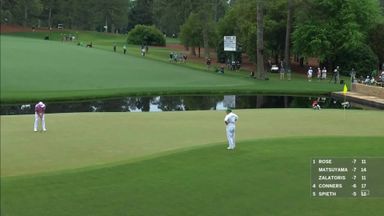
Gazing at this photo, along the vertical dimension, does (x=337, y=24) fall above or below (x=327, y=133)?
above

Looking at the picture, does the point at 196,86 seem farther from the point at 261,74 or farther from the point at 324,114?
the point at 324,114

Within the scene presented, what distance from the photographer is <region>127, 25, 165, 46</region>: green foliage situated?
102500 millimetres

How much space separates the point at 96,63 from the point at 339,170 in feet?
160

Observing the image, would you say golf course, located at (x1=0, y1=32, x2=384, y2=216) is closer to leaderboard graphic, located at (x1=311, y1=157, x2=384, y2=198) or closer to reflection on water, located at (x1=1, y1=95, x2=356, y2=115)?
leaderboard graphic, located at (x1=311, y1=157, x2=384, y2=198)

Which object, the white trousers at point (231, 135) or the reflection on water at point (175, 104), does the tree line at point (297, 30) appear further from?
the white trousers at point (231, 135)

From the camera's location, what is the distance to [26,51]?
171ft

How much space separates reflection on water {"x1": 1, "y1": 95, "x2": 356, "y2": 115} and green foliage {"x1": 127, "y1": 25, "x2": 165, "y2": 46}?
2176 inches

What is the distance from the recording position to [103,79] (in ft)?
175

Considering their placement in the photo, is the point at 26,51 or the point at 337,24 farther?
the point at 337,24

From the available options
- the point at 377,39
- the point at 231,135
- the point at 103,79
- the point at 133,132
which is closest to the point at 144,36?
the point at 377,39

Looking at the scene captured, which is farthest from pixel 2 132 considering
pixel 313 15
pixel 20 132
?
pixel 313 15

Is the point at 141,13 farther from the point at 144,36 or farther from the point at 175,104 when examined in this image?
the point at 175,104

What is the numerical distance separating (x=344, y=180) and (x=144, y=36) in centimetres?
9152

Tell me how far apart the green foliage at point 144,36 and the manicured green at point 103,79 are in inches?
1418
